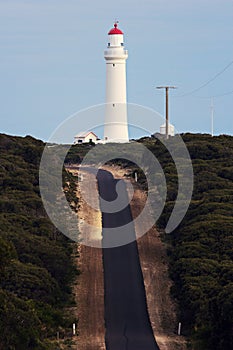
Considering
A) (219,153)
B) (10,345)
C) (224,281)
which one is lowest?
(10,345)

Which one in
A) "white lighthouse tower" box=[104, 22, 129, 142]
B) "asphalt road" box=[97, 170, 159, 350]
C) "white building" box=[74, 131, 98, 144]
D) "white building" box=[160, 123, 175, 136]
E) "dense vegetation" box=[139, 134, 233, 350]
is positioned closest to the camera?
"dense vegetation" box=[139, 134, 233, 350]

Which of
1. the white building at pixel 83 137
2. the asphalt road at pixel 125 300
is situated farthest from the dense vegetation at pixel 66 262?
the white building at pixel 83 137

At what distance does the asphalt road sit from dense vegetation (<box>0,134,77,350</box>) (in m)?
1.43

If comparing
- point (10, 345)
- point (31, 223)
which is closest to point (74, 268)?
point (31, 223)

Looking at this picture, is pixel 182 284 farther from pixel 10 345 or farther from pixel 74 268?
pixel 10 345

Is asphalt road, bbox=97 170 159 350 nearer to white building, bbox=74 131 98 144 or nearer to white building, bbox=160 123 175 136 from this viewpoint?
white building, bbox=160 123 175 136

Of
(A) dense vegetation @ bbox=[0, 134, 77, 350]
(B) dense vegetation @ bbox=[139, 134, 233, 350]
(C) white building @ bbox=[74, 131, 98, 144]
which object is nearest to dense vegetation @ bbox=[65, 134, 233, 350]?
(B) dense vegetation @ bbox=[139, 134, 233, 350]

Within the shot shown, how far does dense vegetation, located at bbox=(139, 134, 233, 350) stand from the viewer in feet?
88.1

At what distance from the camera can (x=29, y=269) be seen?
31141mm

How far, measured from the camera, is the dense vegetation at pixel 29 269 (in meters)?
24.9

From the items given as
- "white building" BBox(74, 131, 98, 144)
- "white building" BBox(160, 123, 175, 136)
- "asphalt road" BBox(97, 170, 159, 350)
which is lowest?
"asphalt road" BBox(97, 170, 159, 350)

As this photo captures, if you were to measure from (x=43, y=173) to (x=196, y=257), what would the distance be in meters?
17.5

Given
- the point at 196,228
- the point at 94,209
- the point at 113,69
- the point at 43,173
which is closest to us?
the point at 196,228

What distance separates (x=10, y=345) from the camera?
24156 millimetres
